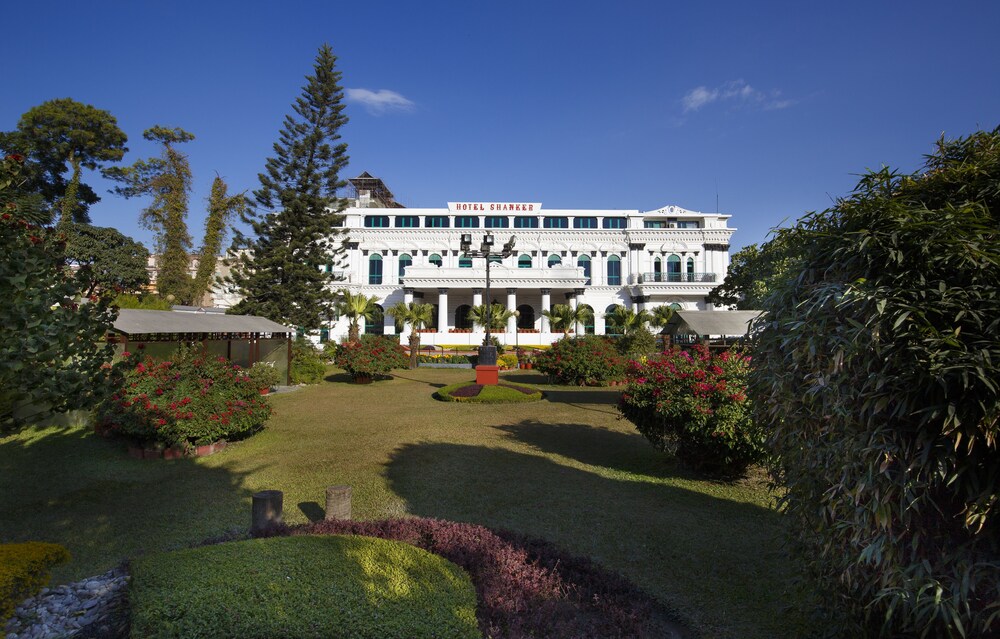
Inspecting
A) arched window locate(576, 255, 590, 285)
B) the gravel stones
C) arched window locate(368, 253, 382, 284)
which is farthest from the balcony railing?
the gravel stones

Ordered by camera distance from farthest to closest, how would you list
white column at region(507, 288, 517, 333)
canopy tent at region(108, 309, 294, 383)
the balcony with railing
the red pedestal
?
the balcony with railing
white column at region(507, 288, 517, 333)
the red pedestal
canopy tent at region(108, 309, 294, 383)

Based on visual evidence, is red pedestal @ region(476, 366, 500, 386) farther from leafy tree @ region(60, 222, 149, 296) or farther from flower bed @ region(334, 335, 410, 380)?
leafy tree @ region(60, 222, 149, 296)

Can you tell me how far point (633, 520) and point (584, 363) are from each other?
1188cm

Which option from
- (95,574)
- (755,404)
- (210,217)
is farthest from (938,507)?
(210,217)

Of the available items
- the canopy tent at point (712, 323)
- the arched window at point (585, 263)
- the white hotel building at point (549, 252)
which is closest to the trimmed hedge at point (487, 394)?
the canopy tent at point (712, 323)

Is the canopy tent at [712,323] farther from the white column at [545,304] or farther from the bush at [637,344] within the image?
the white column at [545,304]

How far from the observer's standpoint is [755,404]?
3.27m

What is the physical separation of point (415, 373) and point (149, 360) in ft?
46.5

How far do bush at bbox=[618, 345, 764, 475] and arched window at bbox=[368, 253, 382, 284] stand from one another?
36.2m

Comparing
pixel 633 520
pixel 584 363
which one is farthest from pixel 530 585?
pixel 584 363

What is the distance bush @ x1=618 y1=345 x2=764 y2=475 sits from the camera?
6.05m

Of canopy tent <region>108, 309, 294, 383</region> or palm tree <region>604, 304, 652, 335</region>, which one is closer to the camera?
canopy tent <region>108, 309, 294, 383</region>

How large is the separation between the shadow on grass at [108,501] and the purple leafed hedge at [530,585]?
5.16 ft

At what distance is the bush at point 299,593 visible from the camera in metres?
2.42
